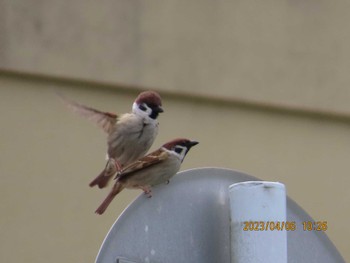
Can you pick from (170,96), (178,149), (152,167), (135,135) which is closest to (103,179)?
(135,135)

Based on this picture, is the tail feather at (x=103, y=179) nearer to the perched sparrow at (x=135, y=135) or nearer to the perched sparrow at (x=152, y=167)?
the perched sparrow at (x=135, y=135)

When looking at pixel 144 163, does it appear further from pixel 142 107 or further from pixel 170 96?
pixel 170 96

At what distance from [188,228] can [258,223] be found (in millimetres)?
143

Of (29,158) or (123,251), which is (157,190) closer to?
(123,251)

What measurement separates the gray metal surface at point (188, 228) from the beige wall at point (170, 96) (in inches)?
101

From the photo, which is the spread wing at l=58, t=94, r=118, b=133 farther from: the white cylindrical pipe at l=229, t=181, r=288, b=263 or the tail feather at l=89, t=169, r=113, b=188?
the white cylindrical pipe at l=229, t=181, r=288, b=263

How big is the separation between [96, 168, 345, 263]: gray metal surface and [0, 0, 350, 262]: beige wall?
2562mm

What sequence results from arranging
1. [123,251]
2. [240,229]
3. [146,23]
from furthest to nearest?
[146,23]
[240,229]
[123,251]

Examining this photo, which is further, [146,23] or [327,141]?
[327,141]

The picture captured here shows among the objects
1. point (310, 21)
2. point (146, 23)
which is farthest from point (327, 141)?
point (146, 23)

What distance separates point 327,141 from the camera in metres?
5.46

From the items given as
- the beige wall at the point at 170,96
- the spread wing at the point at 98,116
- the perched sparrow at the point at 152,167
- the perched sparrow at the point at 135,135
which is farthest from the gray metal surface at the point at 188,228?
the beige wall at the point at 170,96

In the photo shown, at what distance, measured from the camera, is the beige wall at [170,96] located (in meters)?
4.72

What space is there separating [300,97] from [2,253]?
5.71 ft
